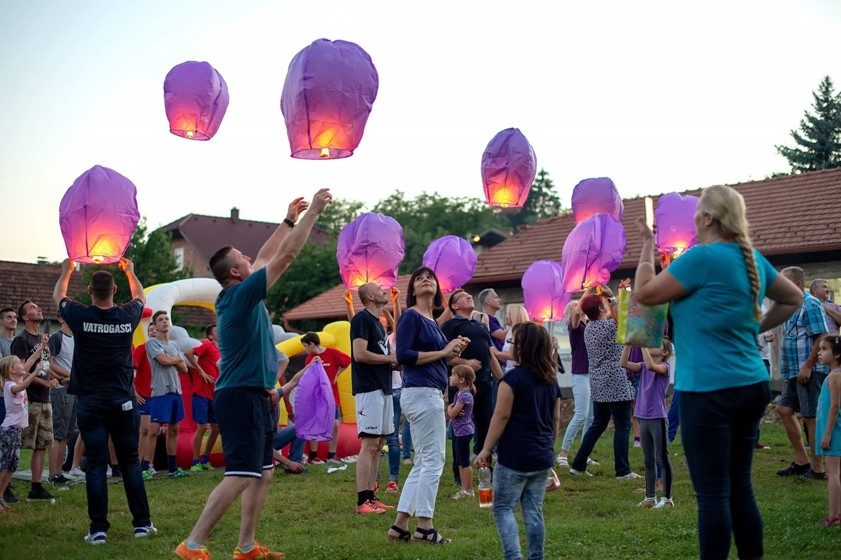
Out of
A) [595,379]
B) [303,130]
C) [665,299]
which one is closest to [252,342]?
[303,130]

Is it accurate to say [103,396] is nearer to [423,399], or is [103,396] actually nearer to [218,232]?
[423,399]

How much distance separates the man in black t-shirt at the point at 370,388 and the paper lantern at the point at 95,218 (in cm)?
212

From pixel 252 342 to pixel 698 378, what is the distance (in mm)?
2642

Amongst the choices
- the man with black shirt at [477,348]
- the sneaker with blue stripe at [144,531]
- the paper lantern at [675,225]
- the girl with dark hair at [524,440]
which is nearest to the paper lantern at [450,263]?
the man with black shirt at [477,348]

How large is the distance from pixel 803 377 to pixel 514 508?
14.5ft

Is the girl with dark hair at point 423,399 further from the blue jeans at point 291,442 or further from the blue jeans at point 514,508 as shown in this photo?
the blue jeans at point 291,442

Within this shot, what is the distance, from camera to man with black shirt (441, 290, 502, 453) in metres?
7.84

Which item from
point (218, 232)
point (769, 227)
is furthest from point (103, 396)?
point (218, 232)

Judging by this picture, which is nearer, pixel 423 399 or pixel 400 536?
pixel 400 536

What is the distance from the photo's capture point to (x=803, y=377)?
7996mm

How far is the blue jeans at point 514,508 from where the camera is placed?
15.8 ft

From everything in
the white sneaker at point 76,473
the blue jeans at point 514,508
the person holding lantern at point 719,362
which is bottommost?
the white sneaker at point 76,473

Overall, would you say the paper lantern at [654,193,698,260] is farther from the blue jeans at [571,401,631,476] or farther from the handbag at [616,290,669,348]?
the handbag at [616,290,669,348]

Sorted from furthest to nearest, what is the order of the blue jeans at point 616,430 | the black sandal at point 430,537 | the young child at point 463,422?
the blue jeans at point 616,430
the young child at point 463,422
the black sandal at point 430,537
